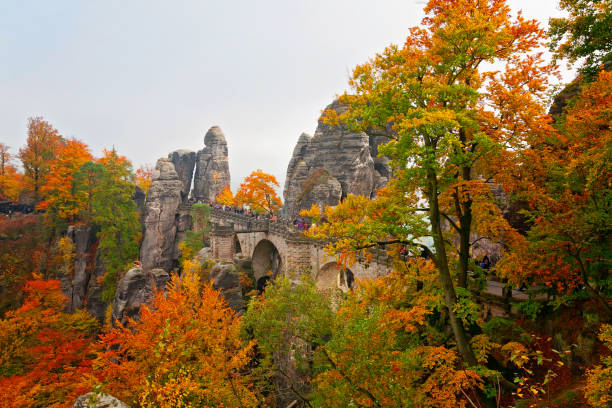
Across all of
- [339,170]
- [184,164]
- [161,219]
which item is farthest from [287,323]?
[184,164]

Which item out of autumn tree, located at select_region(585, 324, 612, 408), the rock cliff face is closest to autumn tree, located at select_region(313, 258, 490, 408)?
autumn tree, located at select_region(585, 324, 612, 408)

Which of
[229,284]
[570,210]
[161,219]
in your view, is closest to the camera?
[570,210]

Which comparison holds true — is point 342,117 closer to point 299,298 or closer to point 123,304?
point 299,298

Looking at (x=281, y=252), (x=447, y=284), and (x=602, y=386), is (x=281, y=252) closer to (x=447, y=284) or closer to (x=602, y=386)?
(x=447, y=284)

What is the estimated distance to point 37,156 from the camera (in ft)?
121

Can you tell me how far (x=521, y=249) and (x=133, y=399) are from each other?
15.3 metres

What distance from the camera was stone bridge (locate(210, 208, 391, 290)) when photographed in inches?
811

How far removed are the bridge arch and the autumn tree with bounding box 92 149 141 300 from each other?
15.8 meters

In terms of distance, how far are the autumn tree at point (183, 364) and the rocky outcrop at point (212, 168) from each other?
43.5 m

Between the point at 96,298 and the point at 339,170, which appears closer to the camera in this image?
the point at 96,298

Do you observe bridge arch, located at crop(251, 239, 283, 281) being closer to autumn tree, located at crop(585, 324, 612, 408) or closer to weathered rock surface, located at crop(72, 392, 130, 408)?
weathered rock surface, located at crop(72, 392, 130, 408)

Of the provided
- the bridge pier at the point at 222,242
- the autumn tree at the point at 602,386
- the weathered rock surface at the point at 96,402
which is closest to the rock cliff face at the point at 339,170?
the bridge pier at the point at 222,242

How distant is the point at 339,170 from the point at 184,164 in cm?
3641

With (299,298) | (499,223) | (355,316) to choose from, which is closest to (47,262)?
(299,298)
